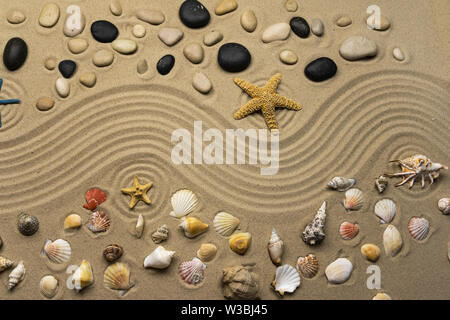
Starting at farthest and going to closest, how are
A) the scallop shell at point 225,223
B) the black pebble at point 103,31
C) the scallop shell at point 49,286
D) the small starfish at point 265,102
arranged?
1. the black pebble at point 103,31
2. the small starfish at point 265,102
3. the scallop shell at point 225,223
4. the scallop shell at point 49,286

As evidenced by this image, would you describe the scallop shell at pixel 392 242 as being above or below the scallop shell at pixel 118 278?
above

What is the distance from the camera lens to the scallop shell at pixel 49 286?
2594 mm

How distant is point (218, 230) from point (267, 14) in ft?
5.12

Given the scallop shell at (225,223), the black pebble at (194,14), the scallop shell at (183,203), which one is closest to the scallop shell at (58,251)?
the scallop shell at (183,203)

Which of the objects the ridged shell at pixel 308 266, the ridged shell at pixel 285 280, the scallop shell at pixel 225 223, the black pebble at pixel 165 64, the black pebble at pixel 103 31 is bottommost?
the ridged shell at pixel 285 280

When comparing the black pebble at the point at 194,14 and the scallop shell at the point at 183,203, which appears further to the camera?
the black pebble at the point at 194,14

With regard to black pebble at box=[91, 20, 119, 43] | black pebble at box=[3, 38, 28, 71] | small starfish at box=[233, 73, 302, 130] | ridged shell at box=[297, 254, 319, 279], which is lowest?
ridged shell at box=[297, 254, 319, 279]

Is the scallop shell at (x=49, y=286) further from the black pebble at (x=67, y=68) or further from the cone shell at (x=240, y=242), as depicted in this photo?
the black pebble at (x=67, y=68)

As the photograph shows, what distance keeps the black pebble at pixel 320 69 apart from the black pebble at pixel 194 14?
79cm

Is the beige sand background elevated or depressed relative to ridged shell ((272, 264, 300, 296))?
elevated

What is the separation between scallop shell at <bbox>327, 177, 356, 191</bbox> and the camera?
2756 mm

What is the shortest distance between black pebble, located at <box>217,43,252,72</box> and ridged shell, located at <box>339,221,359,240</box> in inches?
48.5

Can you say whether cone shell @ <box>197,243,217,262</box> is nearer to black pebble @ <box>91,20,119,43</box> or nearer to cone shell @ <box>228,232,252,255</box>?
cone shell @ <box>228,232,252,255</box>

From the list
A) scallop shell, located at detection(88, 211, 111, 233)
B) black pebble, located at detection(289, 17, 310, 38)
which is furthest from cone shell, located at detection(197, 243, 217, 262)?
black pebble, located at detection(289, 17, 310, 38)
